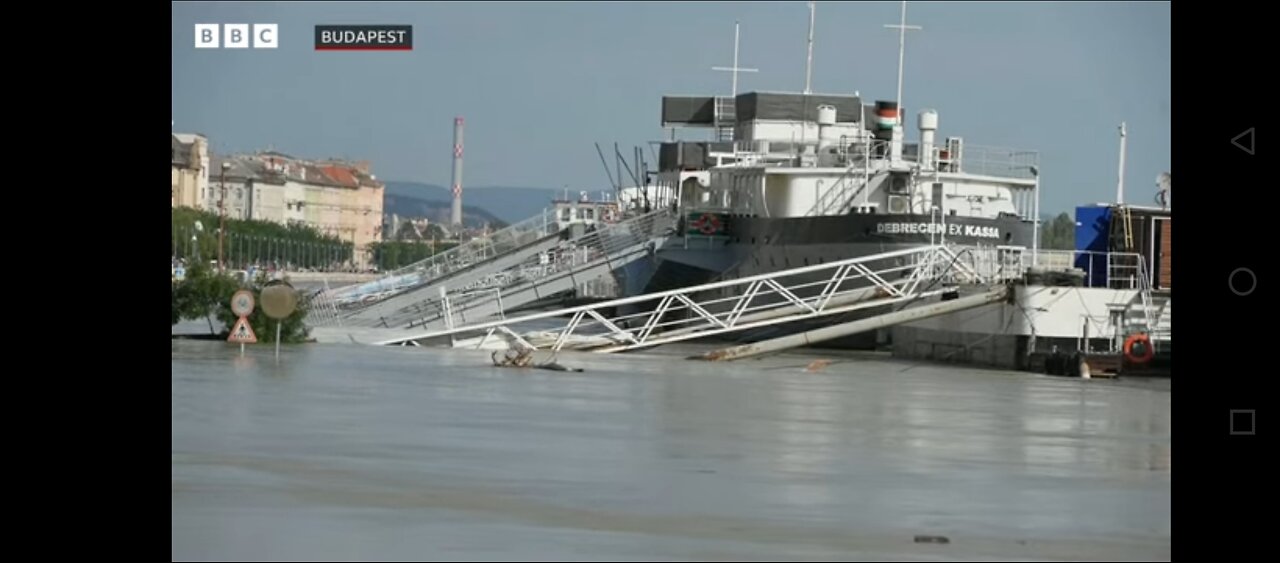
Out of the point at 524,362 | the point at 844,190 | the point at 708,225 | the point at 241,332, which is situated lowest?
the point at 524,362

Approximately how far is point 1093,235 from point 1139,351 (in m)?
7.54

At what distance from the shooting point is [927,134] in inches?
2110

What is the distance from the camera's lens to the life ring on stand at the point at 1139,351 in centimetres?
3688

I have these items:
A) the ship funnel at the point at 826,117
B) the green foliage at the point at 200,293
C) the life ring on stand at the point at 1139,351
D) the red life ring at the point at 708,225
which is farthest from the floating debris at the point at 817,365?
the ship funnel at the point at 826,117

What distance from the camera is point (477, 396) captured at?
24.3 m

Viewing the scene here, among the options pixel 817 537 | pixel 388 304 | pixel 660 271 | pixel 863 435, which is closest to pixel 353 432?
pixel 863 435

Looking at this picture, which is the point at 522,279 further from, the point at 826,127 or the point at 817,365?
the point at 817,365

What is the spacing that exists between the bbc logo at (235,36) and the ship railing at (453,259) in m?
38.8

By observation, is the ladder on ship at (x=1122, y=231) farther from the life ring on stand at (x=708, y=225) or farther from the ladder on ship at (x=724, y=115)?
the ladder on ship at (x=724, y=115)

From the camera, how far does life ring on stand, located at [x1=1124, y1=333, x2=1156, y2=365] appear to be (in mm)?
36875

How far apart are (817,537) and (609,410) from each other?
11.8 meters

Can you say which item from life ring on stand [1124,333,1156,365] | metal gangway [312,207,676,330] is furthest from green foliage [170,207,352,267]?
life ring on stand [1124,333,1156,365]

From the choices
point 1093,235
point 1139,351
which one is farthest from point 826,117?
point 1139,351
